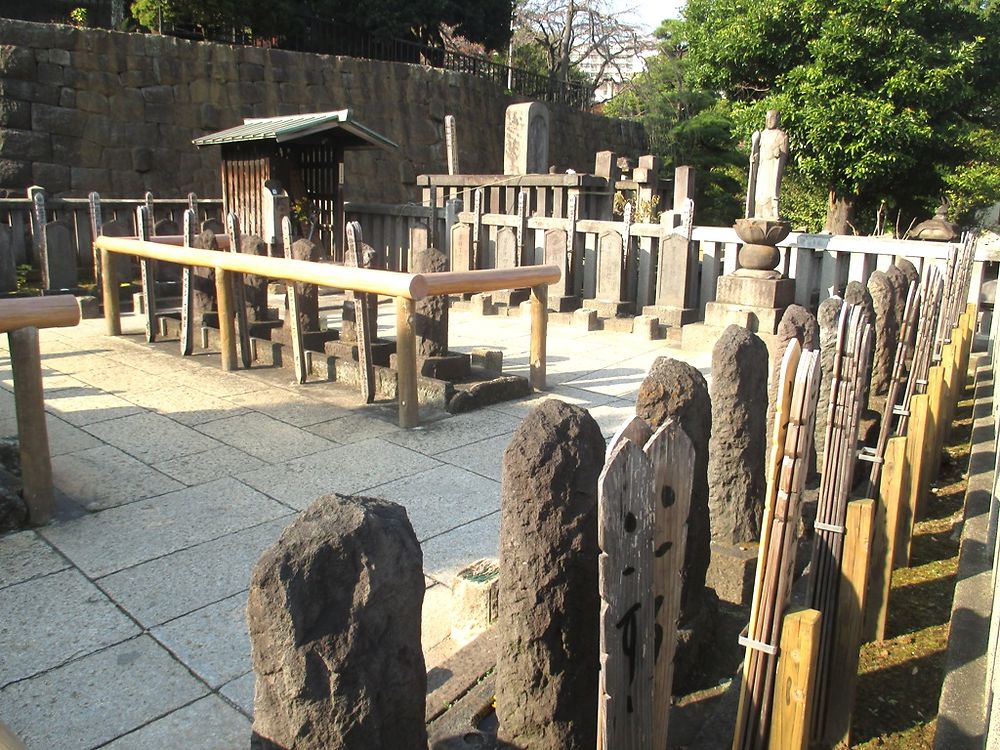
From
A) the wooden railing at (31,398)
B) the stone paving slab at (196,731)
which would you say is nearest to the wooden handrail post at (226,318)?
the wooden railing at (31,398)

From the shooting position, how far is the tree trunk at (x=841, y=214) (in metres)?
15.3

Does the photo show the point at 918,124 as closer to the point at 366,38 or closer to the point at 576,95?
the point at 366,38

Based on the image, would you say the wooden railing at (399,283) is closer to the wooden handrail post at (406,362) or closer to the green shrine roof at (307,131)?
the wooden handrail post at (406,362)

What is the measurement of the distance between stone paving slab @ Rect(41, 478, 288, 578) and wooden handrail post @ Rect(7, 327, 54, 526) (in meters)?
0.15

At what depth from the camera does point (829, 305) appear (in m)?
4.27

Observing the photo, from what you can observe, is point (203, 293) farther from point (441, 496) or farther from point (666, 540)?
point (666, 540)

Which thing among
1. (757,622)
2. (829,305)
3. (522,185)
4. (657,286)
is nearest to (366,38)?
(522,185)

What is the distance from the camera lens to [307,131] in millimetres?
10094

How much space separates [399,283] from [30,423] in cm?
215

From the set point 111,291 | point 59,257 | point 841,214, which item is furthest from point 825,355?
point 841,214

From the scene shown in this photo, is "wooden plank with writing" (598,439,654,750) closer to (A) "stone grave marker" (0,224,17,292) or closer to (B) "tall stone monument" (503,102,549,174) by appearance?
(A) "stone grave marker" (0,224,17,292)

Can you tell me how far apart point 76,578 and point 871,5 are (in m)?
14.5

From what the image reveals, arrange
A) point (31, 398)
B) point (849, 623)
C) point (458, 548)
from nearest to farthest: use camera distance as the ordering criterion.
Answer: point (849, 623)
point (458, 548)
point (31, 398)

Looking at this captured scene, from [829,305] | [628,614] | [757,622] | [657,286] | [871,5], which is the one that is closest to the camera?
[628,614]
